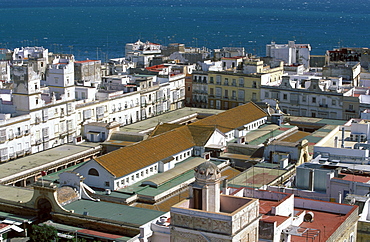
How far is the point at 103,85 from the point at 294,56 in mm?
42648

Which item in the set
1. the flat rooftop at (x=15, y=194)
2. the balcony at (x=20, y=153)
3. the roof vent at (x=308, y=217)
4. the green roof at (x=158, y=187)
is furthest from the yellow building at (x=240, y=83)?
the roof vent at (x=308, y=217)

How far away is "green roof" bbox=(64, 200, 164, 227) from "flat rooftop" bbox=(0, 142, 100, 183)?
15.2m

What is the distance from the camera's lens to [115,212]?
55.8 meters

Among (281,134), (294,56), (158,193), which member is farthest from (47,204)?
(294,56)

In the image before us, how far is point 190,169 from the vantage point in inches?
2803

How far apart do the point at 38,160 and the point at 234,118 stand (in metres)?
25.7

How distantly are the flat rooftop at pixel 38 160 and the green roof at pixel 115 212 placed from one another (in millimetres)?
15196

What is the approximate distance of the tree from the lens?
52375 millimetres

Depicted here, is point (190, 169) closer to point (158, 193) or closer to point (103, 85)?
point (158, 193)

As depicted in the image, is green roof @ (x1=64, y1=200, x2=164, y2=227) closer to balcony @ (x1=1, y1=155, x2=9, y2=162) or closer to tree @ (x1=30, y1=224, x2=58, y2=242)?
tree @ (x1=30, y1=224, x2=58, y2=242)

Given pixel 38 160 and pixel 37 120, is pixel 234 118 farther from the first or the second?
pixel 38 160

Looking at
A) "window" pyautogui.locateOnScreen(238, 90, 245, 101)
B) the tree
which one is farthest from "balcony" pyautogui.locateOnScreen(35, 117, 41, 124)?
"window" pyautogui.locateOnScreen(238, 90, 245, 101)

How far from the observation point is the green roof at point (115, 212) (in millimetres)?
53844

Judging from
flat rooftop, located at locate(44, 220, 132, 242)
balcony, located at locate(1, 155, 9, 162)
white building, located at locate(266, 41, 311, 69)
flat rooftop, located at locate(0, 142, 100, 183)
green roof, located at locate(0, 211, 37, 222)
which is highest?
white building, located at locate(266, 41, 311, 69)
